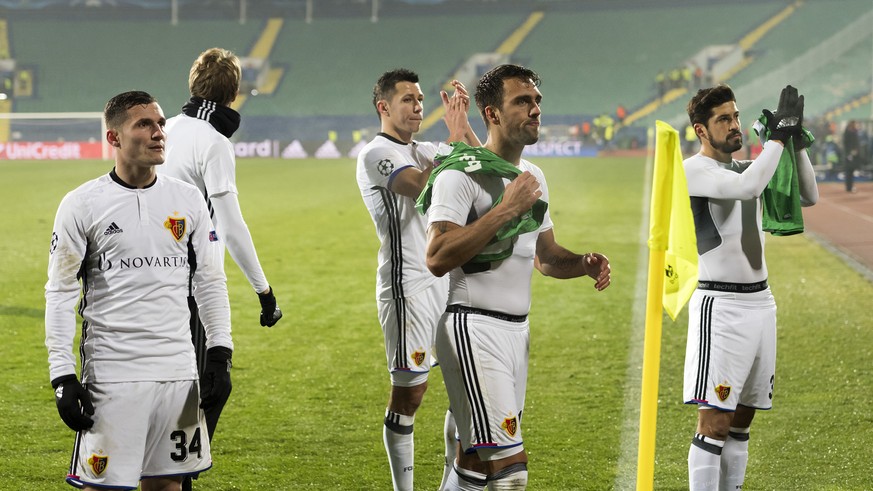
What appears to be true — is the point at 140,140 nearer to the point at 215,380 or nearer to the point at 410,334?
the point at 215,380

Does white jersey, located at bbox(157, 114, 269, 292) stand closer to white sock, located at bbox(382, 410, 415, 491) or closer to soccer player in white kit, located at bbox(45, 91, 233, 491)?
soccer player in white kit, located at bbox(45, 91, 233, 491)

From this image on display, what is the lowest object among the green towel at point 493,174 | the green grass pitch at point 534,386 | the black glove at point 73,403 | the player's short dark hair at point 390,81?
the green grass pitch at point 534,386

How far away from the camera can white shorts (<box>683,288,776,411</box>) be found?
13.7ft

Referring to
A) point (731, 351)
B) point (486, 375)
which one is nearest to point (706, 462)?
point (731, 351)

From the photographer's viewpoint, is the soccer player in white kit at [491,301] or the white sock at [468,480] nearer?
the soccer player in white kit at [491,301]

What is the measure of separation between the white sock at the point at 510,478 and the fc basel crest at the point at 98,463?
122 centimetres

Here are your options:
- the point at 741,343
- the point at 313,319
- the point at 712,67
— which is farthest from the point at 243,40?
the point at 741,343

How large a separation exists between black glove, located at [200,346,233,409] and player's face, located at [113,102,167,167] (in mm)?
653

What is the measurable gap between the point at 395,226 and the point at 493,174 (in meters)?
1.42

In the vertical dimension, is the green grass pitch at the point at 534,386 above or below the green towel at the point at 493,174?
below

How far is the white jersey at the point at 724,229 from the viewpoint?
420 centimetres

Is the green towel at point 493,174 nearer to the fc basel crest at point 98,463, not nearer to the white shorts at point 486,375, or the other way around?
the white shorts at point 486,375

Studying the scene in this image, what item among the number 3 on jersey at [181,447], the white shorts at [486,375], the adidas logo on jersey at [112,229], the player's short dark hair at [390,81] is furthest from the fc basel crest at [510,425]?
the player's short dark hair at [390,81]

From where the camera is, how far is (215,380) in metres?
3.40
